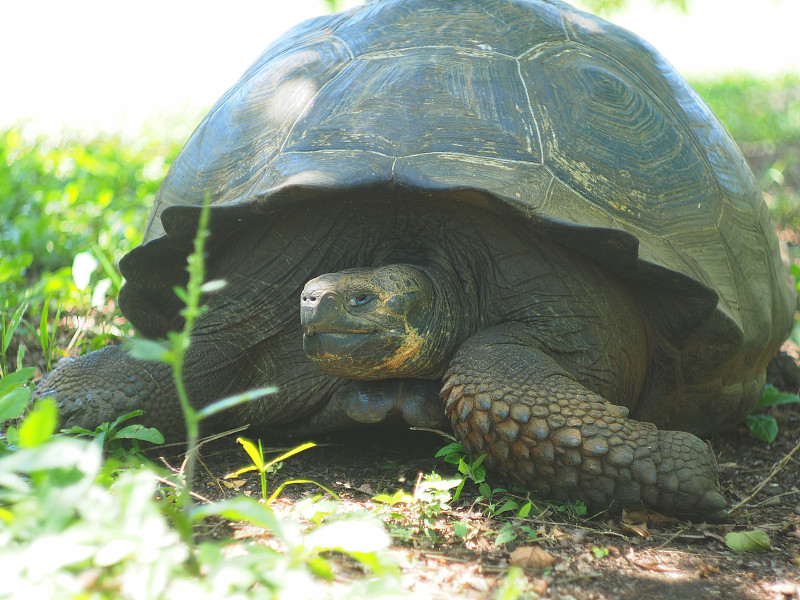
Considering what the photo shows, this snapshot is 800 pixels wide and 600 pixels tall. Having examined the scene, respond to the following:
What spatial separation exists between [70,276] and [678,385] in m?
2.94

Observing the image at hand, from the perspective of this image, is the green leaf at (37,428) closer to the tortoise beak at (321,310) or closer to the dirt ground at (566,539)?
the dirt ground at (566,539)

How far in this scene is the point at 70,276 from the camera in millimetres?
3910

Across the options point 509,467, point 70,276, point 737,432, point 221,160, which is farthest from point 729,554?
point 70,276

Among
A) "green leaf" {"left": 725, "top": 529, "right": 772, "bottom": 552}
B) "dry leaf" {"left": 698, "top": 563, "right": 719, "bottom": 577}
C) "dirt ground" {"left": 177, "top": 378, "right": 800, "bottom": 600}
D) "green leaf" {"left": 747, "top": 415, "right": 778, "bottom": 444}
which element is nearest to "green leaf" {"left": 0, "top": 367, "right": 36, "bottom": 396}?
"dirt ground" {"left": 177, "top": 378, "right": 800, "bottom": 600}

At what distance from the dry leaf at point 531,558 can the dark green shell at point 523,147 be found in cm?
97

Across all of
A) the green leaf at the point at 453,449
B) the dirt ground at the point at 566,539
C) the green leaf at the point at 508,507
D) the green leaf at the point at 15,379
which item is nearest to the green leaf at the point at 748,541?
the dirt ground at the point at 566,539

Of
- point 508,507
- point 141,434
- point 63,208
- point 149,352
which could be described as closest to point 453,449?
point 508,507

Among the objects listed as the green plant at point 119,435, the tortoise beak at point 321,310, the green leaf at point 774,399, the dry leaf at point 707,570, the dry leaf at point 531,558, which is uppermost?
the tortoise beak at point 321,310

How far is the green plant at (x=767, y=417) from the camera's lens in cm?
327

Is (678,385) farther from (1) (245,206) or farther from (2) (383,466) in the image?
(1) (245,206)

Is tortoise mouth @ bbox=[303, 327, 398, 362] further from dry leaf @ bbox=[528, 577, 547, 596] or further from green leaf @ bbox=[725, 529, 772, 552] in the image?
green leaf @ bbox=[725, 529, 772, 552]

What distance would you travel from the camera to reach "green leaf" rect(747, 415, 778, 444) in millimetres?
3257

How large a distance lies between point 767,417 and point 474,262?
162cm

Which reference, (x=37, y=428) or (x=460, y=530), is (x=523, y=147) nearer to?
(x=460, y=530)
